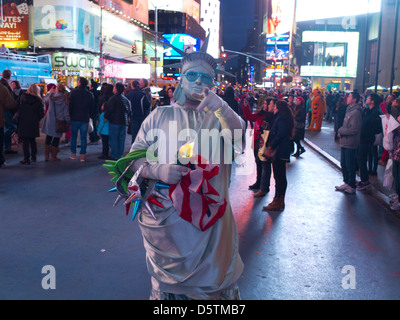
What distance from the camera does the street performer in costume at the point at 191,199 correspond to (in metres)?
2.95

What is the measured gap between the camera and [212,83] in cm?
344

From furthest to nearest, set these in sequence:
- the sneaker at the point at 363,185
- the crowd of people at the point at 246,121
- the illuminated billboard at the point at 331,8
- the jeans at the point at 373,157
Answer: the illuminated billboard at the point at 331,8
the jeans at the point at 373,157
the sneaker at the point at 363,185
the crowd of people at the point at 246,121

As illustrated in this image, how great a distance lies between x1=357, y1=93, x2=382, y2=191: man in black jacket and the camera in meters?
9.54

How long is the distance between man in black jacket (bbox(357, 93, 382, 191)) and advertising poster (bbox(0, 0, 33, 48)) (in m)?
41.2

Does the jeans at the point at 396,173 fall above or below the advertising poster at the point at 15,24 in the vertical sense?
below

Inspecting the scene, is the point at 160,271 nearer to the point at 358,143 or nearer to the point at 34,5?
the point at 358,143

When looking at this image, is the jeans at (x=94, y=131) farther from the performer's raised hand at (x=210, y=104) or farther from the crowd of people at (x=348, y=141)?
the performer's raised hand at (x=210, y=104)

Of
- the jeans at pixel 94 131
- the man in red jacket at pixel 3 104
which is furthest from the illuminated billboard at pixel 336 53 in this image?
the man in red jacket at pixel 3 104

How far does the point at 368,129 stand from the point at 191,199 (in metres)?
7.69

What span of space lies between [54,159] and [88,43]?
1465 inches

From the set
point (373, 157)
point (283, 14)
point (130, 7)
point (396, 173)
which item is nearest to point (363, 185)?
point (396, 173)

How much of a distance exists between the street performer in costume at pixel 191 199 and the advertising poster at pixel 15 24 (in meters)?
45.6

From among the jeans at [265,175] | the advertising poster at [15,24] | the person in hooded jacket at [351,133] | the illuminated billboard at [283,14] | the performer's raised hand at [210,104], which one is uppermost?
the illuminated billboard at [283,14]
